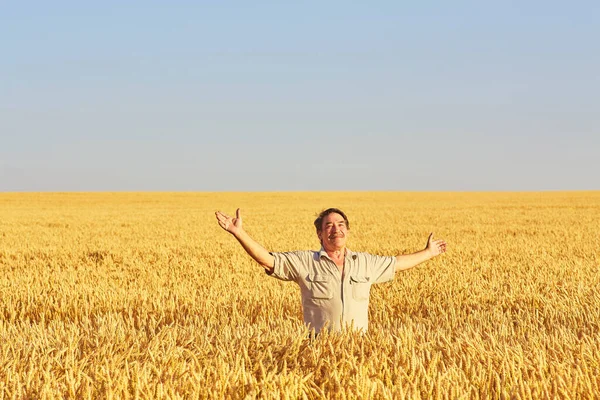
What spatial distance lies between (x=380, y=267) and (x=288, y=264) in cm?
74

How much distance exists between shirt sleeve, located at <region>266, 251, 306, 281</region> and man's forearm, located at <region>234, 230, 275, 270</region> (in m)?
0.04

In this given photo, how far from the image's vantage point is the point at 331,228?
4.78 meters

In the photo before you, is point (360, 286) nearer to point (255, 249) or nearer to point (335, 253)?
point (335, 253)

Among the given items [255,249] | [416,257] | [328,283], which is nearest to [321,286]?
[328,283]

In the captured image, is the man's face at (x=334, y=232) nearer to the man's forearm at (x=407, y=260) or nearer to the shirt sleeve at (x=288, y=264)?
the shirt sleeve at (x=288, y=264)

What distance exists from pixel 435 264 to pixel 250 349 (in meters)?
9.52

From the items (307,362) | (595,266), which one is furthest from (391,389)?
(595,266)

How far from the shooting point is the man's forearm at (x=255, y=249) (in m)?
4.50

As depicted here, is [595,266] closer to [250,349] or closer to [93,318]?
[93,318]

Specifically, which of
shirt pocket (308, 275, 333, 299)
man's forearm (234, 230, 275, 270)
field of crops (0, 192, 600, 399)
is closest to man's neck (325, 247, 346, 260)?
shirt pocket (308, 275, 333, 299)

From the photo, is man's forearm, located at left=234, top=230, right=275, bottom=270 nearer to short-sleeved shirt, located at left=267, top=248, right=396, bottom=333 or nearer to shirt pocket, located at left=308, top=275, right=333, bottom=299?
short-sleeved shirt, located at left=267, top=248, right=396, bottom=333

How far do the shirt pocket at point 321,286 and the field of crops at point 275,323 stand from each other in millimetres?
312

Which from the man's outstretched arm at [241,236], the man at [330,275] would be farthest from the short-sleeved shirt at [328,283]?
the man's outstretched arm at [241,236]

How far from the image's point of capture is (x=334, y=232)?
475 cm
